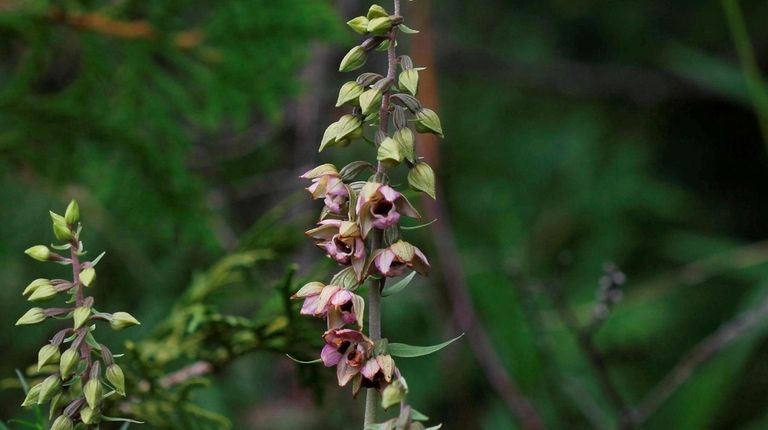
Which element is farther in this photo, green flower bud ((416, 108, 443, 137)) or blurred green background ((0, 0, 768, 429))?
blurred green background ((0, 0, 768, 429))

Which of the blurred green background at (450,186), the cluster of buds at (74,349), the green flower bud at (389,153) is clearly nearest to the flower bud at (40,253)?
the cluster of buds at (74,349)

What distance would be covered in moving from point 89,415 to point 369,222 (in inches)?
13.6

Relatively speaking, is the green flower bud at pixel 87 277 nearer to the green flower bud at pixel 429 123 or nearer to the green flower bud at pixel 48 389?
the green flower bud at pixel 48 389

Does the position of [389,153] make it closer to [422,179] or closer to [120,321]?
[422,179]

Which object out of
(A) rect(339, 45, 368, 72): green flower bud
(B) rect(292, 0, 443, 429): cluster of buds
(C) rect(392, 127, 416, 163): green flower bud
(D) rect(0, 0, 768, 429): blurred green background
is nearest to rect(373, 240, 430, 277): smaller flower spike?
(B) rect(292, 0, 443, 429): cluster of buds

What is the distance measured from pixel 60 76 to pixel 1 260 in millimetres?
1640

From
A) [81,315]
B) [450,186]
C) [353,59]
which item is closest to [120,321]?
[81,315]

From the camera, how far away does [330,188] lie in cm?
104

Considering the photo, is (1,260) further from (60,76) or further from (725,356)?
(725,356)

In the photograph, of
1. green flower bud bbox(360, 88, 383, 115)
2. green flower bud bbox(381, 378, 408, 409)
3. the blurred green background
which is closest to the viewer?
green flower bud bbox(381, 378, 408, 409)

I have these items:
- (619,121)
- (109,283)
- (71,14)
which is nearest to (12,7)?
(71,14)

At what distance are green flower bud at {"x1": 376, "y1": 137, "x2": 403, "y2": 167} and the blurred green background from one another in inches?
23.1

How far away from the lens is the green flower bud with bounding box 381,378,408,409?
3.04ft

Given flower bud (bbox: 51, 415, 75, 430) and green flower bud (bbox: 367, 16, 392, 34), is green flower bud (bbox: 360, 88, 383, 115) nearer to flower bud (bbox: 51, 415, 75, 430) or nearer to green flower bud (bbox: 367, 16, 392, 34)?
green flower bud (bbox: 367, 16, 392, 34)
